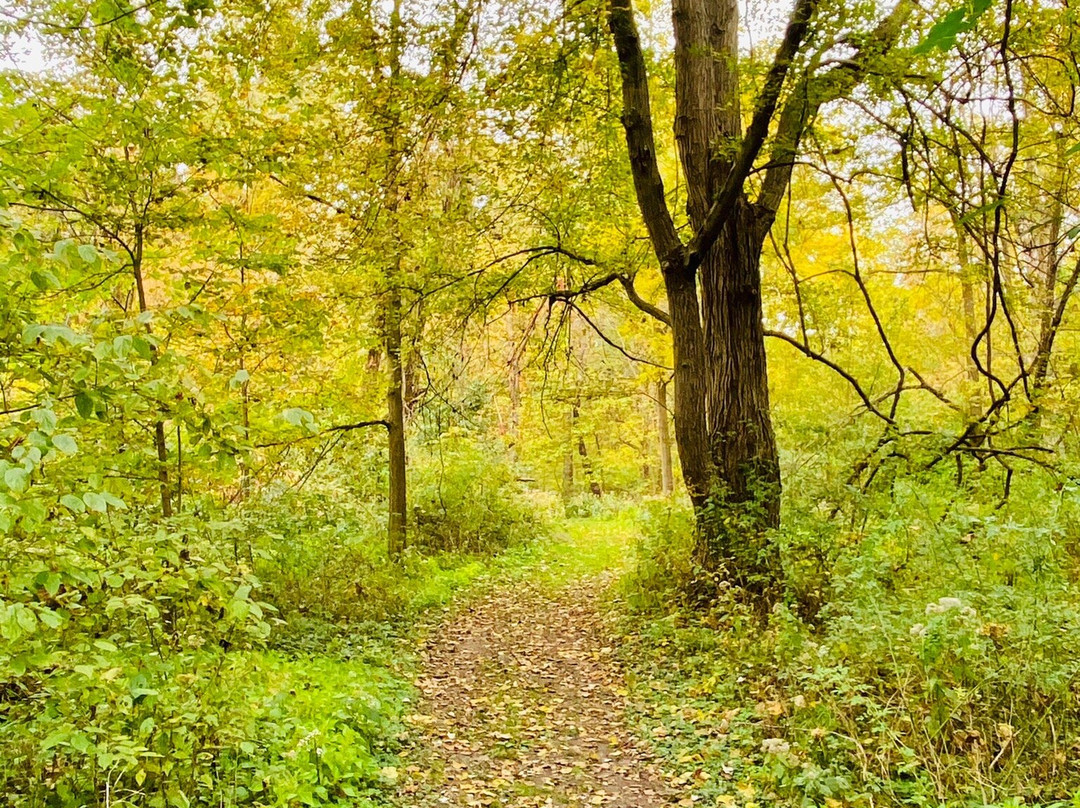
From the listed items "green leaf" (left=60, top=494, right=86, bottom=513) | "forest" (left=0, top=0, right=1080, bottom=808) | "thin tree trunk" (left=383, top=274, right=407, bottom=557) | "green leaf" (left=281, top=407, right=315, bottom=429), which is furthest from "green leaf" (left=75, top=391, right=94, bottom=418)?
"thin tree trunk" (left=383, top=274, right=407, bottom=557)

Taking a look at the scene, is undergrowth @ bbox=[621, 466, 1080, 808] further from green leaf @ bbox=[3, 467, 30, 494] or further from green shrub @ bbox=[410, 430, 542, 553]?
green shrub @ bbox=[410, 430, 542, 553]

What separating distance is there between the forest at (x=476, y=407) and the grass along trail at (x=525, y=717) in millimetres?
38

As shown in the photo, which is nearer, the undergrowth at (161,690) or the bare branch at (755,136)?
the undergrowth at (161,690)

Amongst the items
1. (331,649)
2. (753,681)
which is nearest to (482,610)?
(331,649)

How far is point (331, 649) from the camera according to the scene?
618 centimetres

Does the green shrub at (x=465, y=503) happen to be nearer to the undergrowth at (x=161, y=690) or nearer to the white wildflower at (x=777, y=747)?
the undergrowth at (x=161, y=690)

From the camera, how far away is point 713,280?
7109 mm

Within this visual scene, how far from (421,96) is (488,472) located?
797 cm

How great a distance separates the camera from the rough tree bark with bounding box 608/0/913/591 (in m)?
6.60

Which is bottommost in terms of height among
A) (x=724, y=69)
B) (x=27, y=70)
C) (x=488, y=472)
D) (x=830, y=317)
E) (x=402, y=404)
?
(x=488, y=472)

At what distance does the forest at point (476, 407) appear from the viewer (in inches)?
123

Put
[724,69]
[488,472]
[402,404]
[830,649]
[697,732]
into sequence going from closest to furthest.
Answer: [830,649] < [697,732] < [724,69] < [402,404] < [488,472]

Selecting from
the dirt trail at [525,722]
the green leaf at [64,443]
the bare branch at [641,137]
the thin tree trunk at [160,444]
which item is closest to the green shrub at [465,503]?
the dirt trail at [525,722]

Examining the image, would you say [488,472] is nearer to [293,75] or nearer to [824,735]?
[293,75]
